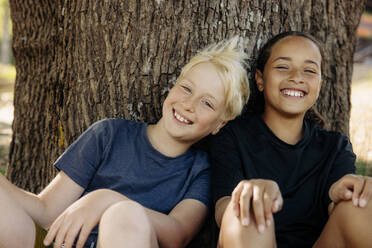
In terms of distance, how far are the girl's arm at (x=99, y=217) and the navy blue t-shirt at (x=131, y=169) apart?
10 cm

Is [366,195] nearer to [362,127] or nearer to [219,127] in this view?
[219,127]

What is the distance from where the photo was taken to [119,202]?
2029 millimetres

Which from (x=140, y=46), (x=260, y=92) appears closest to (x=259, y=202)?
(x=260, y=92)

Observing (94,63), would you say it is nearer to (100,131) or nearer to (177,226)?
(100,131)

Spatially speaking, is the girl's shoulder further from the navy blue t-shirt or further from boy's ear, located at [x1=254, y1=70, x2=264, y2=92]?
the navy blue t-shirt

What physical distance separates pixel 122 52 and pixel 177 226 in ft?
3.66

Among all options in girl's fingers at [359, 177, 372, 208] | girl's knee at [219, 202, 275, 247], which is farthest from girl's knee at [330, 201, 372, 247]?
girl's knee at [219, 202, 275, 247]

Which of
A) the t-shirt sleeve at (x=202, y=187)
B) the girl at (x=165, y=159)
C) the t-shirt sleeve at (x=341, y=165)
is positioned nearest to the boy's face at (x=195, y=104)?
the girl at (x=165, y=159)

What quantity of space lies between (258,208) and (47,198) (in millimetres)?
1126

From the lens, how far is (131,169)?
8.30ft

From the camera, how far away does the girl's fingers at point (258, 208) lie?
75.1 inches

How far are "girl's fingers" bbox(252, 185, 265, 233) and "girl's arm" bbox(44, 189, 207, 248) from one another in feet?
1.71

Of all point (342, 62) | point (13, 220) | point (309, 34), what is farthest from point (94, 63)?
point (342, 62)

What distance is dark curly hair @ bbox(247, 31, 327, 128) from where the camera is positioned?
2836 millimetres
